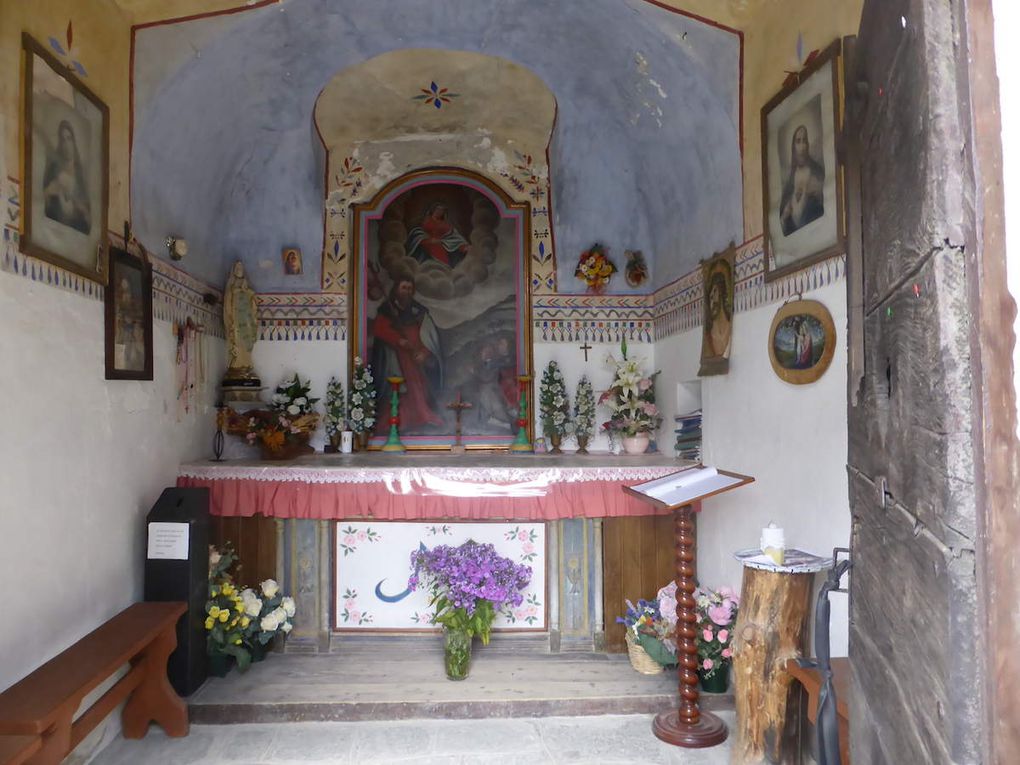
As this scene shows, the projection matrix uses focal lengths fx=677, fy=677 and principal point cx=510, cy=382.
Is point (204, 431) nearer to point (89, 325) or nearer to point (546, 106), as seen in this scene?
point (89, 325)

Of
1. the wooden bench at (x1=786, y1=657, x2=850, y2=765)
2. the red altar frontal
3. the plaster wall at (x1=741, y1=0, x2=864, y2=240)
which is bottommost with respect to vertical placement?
the wooden bench at (x1=786, y1=657, x2=850, y2=765)

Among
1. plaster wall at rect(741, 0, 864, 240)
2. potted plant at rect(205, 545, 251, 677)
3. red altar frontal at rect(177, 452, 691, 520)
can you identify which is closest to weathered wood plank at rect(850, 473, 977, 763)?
plaster wall at rect(741, 0, 864, 240)

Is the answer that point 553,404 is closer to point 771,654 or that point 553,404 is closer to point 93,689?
point 771,654

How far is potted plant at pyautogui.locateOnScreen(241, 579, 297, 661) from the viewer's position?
470cm

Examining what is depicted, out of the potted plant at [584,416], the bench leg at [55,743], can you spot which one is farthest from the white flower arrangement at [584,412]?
the bench leg at [55,743]

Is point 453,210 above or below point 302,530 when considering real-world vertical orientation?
above

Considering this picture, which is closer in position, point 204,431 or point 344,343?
point 204,431

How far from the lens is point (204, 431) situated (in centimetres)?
554

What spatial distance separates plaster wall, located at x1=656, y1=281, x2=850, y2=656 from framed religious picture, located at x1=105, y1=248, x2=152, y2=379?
151 inches

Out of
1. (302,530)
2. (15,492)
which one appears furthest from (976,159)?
(302,530)

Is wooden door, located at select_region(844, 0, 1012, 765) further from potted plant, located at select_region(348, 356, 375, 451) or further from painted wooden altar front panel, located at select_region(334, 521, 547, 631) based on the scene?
potted plant, located at select_region(348, 356, 375, 451)

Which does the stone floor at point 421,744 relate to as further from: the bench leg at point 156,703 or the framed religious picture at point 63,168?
the framed religious picture at point 63,168

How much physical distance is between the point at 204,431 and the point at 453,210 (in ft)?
9.98

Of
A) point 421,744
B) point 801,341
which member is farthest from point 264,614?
point 801,341
